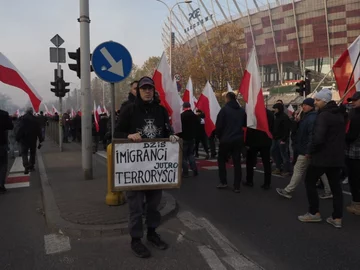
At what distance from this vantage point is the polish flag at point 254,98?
6.82 m

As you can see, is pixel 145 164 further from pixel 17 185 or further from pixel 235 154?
pixel 17 185

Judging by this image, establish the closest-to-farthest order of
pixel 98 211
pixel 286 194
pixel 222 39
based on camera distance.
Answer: pixel 98 211 → pixel 286 194 → pixel 222 39

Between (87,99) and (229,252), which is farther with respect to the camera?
(87,99)

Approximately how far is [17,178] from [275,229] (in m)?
7.08

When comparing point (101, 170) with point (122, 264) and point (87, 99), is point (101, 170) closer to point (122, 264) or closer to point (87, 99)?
point (87, 99)

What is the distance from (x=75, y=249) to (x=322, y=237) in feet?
9.97

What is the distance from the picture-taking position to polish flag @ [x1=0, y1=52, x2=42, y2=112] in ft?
21.1

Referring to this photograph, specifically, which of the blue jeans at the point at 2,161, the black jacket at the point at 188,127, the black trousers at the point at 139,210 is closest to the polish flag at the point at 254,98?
the black jacket at the point at 188,127

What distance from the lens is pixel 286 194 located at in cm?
636

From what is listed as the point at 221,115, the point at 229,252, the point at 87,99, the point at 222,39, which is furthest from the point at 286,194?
the point at 222,39

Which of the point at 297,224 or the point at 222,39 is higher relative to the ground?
the point at 222,39

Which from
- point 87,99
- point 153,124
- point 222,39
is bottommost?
point 153,124

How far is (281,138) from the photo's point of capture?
348 inches

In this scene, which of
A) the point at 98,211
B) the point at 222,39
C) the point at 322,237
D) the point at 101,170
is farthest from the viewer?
the point at 222,39
